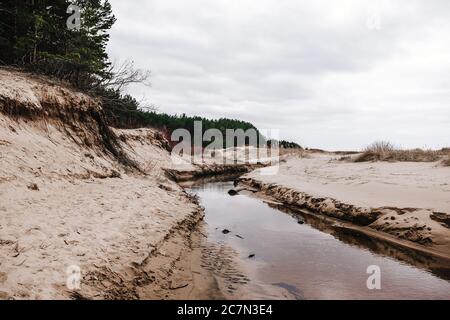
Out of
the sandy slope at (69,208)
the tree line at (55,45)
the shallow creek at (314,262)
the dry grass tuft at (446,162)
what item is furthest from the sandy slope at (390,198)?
the tree line at (55,45)

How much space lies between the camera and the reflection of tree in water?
5.36 meters

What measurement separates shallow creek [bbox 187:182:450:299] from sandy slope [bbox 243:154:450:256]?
58 centimetres

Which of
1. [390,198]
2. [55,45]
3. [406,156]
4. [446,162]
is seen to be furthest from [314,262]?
[55,45]

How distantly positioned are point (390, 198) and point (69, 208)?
690 centimetres

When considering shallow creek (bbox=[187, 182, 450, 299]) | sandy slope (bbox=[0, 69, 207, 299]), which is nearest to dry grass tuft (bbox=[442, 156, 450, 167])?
shallow creek (bbox=[187, 182, 450, 299])

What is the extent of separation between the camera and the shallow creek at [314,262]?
14.6ft

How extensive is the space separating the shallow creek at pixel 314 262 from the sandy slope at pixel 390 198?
1.91 feet

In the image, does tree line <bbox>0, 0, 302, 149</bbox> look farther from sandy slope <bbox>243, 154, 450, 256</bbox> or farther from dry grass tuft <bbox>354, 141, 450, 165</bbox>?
dry grass tuft <bbox>354, 141, 450, 165</bbox>

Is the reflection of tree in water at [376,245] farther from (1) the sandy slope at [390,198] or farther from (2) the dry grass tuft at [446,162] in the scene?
(2) the dry grass tuft at [446,162]

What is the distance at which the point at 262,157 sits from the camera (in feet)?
127

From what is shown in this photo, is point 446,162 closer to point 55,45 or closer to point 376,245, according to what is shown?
point 376,245

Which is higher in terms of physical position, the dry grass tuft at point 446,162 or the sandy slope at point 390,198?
the dry grass tuft at point 446,162

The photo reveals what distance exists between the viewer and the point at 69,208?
543 cm
